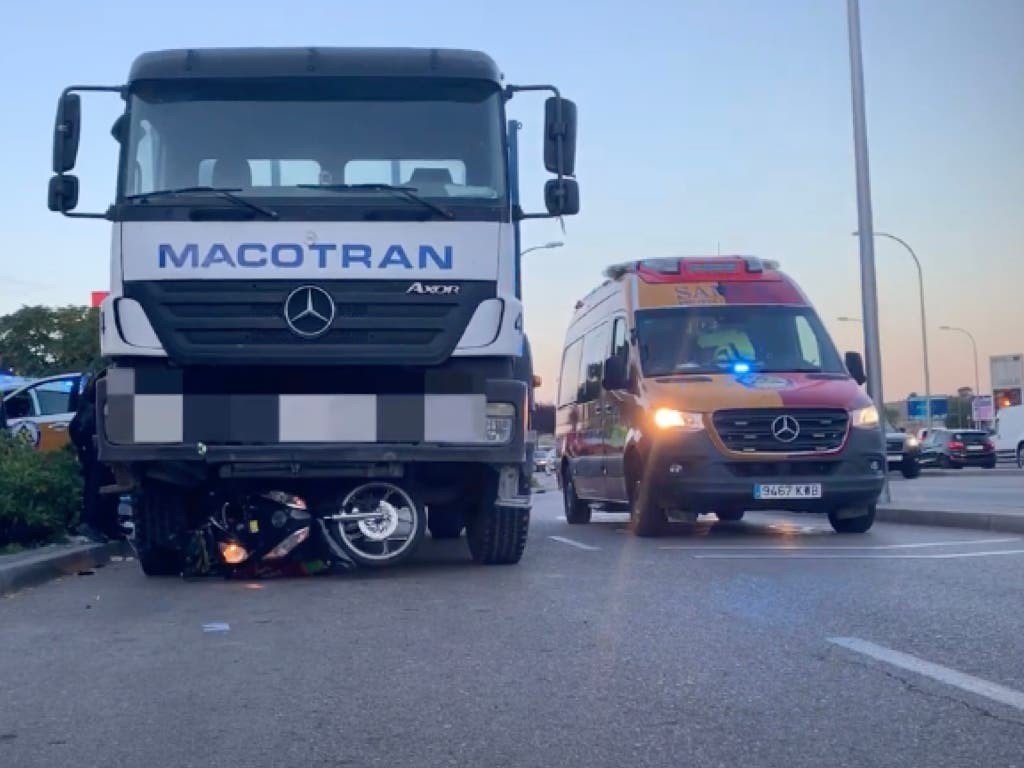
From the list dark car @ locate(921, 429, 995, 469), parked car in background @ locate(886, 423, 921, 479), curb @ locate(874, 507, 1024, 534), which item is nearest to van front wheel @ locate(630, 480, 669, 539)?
curb @ locate(874, 507, 1024, 534)

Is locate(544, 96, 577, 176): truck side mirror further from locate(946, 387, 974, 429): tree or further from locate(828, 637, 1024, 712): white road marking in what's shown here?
locate(946, 387, 974, 429): tree

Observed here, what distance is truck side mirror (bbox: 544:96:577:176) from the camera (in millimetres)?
9828

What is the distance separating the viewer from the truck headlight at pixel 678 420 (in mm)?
13164

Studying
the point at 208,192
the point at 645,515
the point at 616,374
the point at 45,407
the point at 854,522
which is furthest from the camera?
the point at 45,407

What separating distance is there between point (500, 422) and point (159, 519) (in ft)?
8.15

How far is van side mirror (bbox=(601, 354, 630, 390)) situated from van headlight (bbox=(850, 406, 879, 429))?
7.36 ft

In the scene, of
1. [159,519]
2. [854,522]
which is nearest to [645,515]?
[854,522]

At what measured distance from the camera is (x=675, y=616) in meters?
7.45

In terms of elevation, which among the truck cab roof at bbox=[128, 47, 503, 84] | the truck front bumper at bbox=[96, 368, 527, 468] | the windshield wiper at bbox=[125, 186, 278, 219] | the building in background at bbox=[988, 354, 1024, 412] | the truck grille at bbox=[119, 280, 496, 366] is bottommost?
the truck front bumper at bbox=[96, 368, 527, 468]

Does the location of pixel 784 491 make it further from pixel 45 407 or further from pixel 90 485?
pixel 45 407

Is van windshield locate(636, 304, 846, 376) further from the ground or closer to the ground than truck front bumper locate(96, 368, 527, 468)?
further from the ground

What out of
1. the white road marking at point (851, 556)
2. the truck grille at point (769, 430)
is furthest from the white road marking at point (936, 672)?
the truck grille at point (769, 430)

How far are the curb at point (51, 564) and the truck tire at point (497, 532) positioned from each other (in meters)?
3.09

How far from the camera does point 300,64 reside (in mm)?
9484
